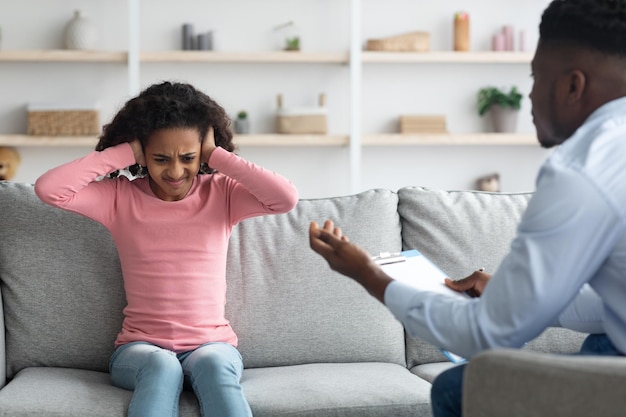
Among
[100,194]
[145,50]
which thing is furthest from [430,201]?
[145,50]

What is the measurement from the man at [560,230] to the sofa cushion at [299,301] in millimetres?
881

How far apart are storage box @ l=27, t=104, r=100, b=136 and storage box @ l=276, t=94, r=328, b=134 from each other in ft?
3.47

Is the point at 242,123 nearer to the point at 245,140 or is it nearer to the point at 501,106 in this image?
the point at 245,140

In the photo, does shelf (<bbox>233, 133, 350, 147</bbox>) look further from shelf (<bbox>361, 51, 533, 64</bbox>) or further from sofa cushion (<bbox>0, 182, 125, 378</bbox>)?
sofa cushion (<bbox>0, 182, 125, 378</bbox>)

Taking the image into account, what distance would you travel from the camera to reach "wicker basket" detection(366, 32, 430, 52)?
5.15 meters

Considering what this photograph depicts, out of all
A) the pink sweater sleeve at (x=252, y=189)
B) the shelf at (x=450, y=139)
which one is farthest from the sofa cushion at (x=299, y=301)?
the shelf at (x=450, y=139)

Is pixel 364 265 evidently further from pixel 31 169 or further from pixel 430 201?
pixel 31 169

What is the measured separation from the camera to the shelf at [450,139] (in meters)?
5.06

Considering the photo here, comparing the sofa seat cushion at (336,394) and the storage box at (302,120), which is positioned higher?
the storage box at (302,120)

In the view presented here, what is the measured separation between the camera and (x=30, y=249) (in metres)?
2.29

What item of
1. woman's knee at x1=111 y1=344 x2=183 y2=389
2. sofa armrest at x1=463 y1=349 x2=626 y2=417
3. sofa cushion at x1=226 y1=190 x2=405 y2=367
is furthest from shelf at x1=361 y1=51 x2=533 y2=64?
sofa armrest at x1=463 y1=349 x2=626 y2=417

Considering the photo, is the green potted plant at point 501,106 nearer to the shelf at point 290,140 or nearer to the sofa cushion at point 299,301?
the shelf at point 290,140

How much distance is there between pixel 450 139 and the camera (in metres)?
5.11

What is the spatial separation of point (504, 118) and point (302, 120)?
123 centimetres
